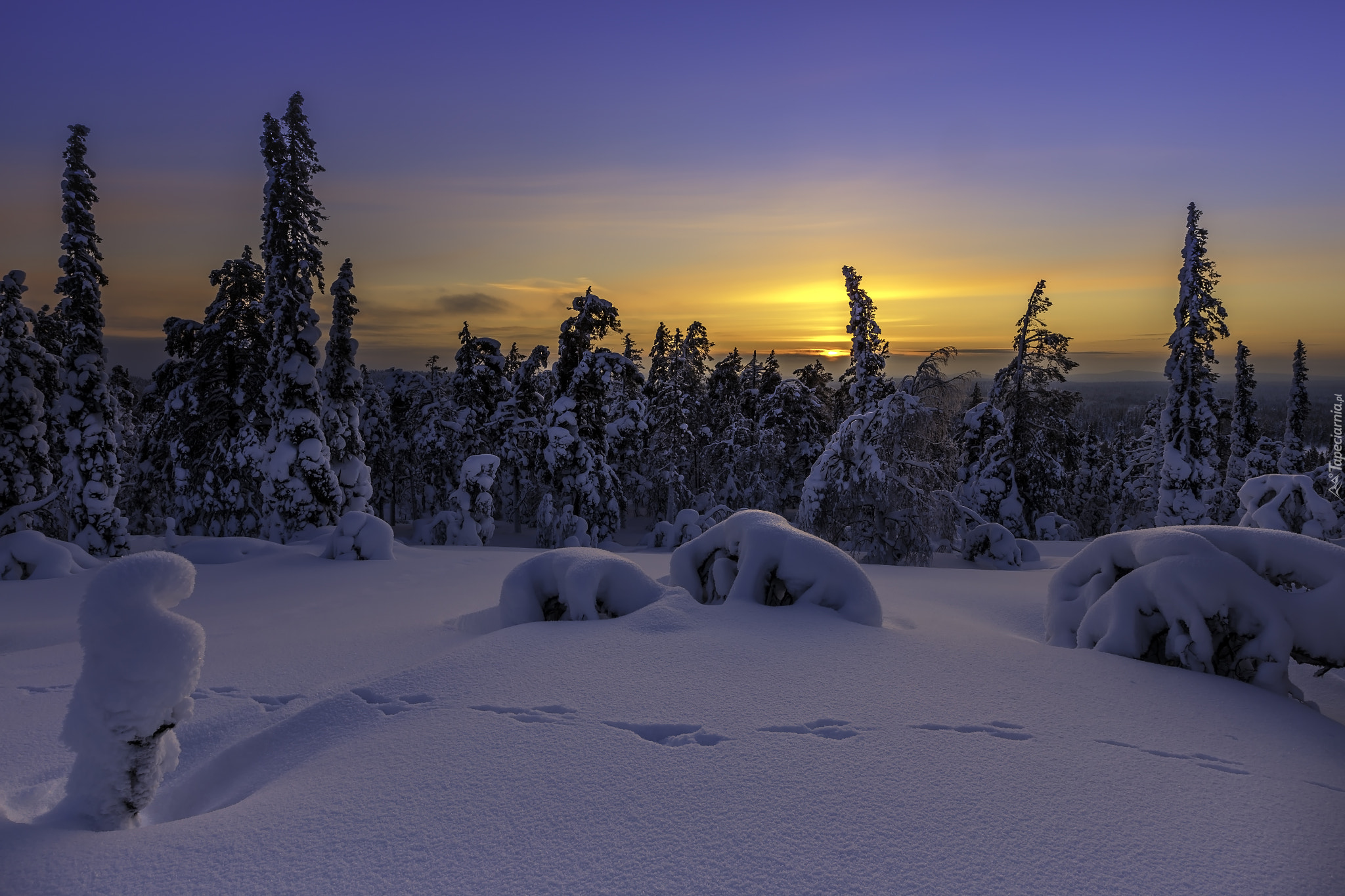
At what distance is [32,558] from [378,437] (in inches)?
1267

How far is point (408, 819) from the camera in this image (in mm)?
2779

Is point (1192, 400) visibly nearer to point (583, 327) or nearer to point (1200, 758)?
point (583, 327)

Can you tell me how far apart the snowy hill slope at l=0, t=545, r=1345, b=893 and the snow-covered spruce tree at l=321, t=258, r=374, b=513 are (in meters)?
17.6

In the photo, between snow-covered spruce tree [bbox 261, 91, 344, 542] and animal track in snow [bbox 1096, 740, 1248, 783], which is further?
snow-covered spruce tree [bbox 261, 91, 344, 542]

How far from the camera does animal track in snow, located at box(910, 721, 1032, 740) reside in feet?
12.0

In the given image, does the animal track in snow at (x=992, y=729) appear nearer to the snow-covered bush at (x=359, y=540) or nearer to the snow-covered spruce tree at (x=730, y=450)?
the snow-covered bush at (x=359, y=540)

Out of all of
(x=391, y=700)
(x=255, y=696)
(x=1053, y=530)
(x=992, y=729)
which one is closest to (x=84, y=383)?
(x=255, y=696)

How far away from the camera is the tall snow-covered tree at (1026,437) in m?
24.5

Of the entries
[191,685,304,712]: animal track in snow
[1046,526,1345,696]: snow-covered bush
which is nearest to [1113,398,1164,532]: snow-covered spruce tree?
[1046,526,1345,696]: snow-covered bush

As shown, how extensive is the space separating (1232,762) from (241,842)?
4886 mm

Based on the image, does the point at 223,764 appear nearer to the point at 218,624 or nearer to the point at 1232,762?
the point at 218,624

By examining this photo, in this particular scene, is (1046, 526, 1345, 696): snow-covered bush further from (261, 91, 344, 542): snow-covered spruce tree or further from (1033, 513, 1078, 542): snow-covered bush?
(1033, 513, 1078, 542): snow-covered bush

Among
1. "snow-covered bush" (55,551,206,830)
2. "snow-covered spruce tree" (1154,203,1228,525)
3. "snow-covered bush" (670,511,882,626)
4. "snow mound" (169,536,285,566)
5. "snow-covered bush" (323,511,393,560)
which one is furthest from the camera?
"snow-covered spruce tree" (1154,203,1228,525)

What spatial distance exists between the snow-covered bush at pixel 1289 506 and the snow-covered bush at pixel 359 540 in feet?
50.2
